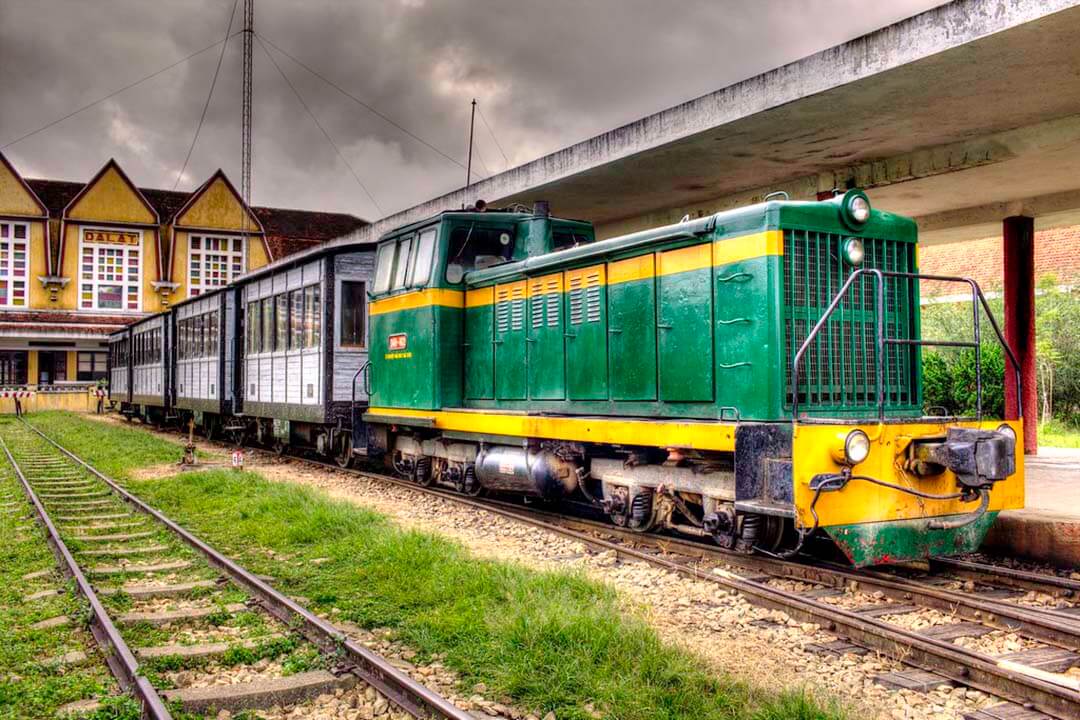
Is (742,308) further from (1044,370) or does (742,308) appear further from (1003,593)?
(1044,370)

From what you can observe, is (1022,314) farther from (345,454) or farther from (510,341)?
(345,454)

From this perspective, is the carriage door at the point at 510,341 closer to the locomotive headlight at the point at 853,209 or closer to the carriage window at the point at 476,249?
the carriage window at the point at 476,249

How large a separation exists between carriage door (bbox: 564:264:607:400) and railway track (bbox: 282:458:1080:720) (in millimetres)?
1349

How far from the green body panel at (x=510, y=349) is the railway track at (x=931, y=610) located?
1.92 m

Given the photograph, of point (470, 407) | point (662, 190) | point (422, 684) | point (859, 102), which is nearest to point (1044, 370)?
point (662, 190)

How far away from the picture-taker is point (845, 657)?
456 cm

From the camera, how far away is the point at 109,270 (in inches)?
1548

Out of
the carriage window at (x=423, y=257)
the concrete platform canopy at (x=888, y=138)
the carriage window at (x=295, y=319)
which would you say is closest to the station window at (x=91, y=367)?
the carriage window at (x=295, y=319)

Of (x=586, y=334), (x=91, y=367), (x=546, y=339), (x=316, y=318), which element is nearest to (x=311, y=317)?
(x=316, y=318)

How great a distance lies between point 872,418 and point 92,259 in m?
40.1

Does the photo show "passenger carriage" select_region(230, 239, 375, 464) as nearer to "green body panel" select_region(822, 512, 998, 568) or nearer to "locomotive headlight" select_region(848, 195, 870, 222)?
"locomotive headlight" select_region(848, 195, 870, 222)

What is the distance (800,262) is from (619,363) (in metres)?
1.90

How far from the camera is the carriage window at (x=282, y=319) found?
14674 millimetres

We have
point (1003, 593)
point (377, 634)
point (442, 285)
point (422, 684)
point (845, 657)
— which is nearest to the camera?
point (422, 684)
